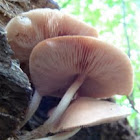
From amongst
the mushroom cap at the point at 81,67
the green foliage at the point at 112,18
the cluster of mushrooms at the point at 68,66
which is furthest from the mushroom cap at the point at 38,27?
the green foliage at the point at 112,18

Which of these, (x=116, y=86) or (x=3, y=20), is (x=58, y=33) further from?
(x=116, y=86)

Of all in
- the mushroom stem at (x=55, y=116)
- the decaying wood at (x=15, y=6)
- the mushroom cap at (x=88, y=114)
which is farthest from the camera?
the decaying wood at (x=15, y=6)

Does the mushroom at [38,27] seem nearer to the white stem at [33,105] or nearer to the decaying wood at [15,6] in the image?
the decaying wood at [15,6]

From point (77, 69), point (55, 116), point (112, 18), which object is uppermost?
point (77, 69)

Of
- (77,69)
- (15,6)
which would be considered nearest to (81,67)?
(77,69)

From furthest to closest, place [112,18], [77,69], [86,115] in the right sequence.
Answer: [112,18]
[77,69]
[86,115]

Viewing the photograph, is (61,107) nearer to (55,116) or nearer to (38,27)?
(55,116)
